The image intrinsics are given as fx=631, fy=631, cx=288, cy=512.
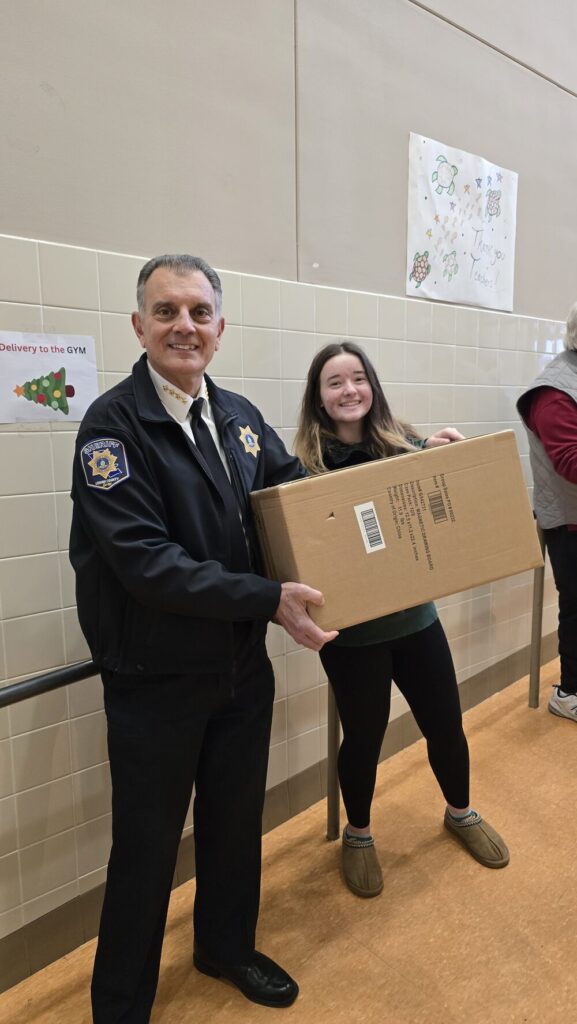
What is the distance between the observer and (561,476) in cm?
227

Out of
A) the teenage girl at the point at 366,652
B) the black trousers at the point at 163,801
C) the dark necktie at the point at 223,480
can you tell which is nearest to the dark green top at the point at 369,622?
the teenage girl at the point at 366,652

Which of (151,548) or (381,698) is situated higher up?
(151,548)

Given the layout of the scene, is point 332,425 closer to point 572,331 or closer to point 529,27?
point 572,331

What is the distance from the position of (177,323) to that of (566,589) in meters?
1.94

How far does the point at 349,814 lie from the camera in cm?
175

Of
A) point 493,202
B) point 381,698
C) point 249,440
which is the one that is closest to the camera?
point 249,440

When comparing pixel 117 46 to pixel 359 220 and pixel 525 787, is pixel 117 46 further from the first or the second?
pixel 525 787

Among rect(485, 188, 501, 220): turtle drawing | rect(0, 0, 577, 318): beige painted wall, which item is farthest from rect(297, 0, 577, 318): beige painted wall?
rect(485, 188, 501, 220): turtle drawing

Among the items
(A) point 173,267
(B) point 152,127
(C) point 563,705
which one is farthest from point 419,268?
(C) point 563,705

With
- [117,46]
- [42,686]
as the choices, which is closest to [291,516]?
[42,686]

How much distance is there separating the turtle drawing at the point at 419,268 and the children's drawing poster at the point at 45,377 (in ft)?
4.21

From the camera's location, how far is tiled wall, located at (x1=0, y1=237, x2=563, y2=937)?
4.58 feet

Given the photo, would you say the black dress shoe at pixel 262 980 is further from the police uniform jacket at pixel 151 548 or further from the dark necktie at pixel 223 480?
the dark necktie at pixel 223 480

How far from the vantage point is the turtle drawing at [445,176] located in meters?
2.28
